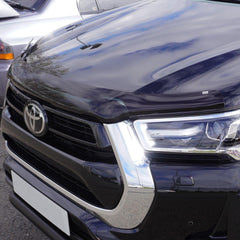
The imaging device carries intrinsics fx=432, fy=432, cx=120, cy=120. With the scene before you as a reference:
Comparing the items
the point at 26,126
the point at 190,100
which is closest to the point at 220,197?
the point at 190,100

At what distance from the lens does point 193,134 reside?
1563mm

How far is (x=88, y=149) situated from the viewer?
1688mm

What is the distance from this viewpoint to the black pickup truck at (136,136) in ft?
5.00

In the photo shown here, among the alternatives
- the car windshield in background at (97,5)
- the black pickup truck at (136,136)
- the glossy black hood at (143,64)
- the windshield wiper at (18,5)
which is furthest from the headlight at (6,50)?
the black pickup truck at (136,136)

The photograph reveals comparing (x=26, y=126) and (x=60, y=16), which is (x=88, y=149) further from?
(x=60, y=16)

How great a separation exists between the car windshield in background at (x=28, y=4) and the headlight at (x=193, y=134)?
291 centimetres

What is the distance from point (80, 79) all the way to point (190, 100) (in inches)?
20.2

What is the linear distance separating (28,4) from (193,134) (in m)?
3.16

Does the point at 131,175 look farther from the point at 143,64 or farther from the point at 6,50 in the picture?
the point at 6,50

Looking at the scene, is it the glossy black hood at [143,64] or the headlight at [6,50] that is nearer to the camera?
the glossy black hood at [143,64]

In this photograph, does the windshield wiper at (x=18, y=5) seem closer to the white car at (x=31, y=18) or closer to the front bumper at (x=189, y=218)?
the white car at (x=31, y=18)

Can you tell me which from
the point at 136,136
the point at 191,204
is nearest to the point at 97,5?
the point at 136,136

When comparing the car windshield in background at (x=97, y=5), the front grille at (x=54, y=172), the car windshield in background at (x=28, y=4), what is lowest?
the car windshield in background at (x=97, y=5)

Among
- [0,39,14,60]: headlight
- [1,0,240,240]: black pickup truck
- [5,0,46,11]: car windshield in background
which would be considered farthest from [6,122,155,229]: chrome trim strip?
[5,0,46,11]: car windshield in background
